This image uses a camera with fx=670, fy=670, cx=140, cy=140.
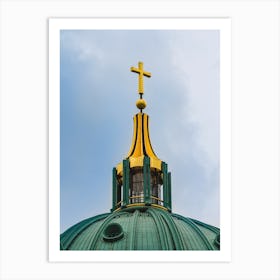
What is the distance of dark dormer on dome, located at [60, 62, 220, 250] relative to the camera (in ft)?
60.8

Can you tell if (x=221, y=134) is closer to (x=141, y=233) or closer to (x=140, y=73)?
(x=140, y=73)

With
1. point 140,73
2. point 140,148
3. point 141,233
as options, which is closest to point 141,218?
point 141,233

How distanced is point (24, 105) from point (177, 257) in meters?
4.82

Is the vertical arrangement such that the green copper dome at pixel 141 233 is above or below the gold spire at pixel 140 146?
below

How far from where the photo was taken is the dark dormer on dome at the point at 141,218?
18547 mm

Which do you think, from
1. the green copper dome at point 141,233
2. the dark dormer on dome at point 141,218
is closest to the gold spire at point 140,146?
the dark dormer on dome at point 141,218

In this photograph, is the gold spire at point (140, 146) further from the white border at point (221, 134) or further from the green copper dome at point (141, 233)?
the white border at point (221, 134)

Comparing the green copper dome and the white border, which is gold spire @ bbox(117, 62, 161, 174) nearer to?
the green copper dome

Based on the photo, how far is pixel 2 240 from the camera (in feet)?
47.6

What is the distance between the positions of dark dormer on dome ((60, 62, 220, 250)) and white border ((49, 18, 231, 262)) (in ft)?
3.18

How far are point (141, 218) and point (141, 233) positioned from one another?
1.72m
